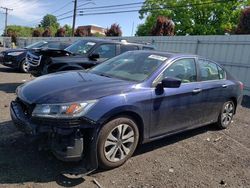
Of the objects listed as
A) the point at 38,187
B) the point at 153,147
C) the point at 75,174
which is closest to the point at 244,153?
the point at 153,147

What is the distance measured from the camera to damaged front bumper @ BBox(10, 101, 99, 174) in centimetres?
370

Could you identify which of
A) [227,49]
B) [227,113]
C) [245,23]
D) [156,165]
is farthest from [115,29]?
[156,165]

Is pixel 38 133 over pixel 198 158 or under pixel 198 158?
over

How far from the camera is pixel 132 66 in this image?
5.17 meters

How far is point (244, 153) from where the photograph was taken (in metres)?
5.45

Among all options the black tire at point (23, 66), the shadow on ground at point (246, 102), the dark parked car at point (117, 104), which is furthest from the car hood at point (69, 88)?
the black tire at point (23, 66)

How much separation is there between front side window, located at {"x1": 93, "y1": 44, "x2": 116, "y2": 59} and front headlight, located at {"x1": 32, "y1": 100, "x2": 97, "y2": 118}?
5.30 meters

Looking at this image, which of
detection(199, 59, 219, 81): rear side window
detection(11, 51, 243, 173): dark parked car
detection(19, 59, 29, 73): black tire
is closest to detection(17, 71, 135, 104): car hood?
detection(11, 51, 243, 173): dark parked car

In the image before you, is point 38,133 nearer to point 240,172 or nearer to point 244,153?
point 240,172

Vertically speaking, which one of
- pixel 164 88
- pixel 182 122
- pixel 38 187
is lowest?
pixel 38 187

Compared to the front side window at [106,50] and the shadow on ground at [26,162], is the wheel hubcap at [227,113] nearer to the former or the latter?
the shadow on ground at [26,162]

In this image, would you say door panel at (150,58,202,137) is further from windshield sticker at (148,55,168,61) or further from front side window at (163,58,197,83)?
windshield sticker at (148,55,168,61)

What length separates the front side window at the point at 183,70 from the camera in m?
5.02

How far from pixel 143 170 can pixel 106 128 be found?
2.78 feet
